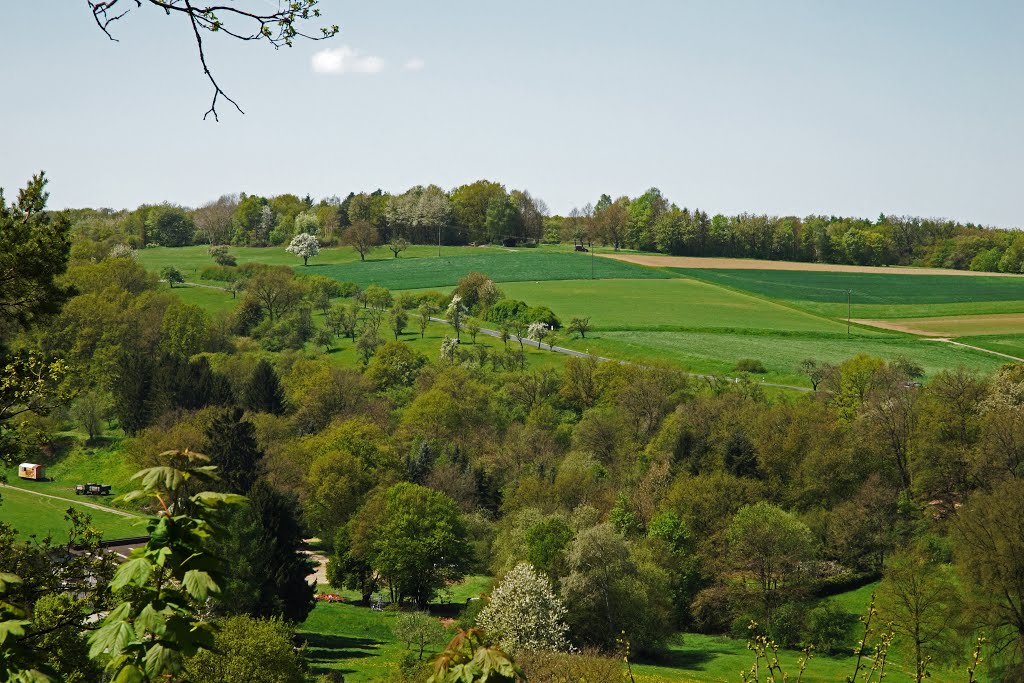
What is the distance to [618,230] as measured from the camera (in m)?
188

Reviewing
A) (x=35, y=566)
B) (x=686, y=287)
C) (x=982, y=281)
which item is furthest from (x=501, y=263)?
(x=35, y=566)

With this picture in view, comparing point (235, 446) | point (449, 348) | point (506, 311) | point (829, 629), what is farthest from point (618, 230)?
point (829, 629)

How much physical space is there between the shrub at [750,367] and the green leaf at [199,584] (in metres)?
97.6

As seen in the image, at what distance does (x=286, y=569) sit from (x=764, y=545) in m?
26.3

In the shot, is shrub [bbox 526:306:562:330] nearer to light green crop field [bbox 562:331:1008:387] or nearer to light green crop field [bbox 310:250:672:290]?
light green crop field [bbox 562:331:1008:387]

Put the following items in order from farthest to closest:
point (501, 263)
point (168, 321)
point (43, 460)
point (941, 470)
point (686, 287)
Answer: point (501, 263) < point (686, 287) < point (168, 321) < point (43, 460) < point (941, 470)

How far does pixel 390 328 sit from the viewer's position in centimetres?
12538

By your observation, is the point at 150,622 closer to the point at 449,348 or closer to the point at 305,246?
the point at 449,348

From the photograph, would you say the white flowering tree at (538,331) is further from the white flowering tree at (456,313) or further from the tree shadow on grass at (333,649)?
the tree shadow on grass at (333,649)

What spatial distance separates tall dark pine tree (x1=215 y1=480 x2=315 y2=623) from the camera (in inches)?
2186

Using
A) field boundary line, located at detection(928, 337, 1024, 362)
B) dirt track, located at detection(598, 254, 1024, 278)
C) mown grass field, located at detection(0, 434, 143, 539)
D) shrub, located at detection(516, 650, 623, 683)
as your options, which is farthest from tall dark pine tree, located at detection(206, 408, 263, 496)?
dirt track, located at detection(598, 254, 1024, 278)

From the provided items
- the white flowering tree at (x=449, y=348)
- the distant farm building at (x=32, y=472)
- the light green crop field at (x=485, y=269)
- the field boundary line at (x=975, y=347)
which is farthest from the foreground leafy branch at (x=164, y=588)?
the light green crop field at (x=485, y=269)

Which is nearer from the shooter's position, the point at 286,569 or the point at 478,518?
the point at 286,569

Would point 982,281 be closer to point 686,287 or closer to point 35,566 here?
point 686,287
